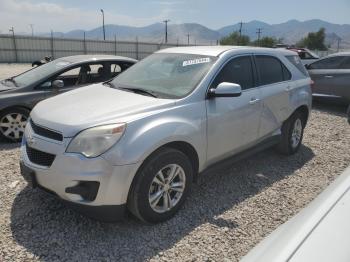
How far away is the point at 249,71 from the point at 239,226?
195 cm

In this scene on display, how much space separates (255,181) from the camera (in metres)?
A: 4.54

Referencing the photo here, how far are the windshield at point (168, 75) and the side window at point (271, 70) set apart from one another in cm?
95

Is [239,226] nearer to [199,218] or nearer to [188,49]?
[199,218]

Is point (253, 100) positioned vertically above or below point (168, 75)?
below

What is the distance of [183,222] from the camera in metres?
3.48

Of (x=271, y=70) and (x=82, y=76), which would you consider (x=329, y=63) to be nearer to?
(x=271, y=70)

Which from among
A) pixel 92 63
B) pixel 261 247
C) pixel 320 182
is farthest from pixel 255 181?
pixel 92 63

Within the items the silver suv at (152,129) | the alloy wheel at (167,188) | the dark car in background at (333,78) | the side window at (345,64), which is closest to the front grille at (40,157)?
the silver suv at (152,129)

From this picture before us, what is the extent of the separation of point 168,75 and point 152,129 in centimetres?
113

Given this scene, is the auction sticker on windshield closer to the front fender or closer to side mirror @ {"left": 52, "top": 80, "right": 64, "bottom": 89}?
the front fender

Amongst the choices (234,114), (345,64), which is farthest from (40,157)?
(345,64)

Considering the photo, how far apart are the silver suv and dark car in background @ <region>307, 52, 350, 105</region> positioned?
16.8 feet

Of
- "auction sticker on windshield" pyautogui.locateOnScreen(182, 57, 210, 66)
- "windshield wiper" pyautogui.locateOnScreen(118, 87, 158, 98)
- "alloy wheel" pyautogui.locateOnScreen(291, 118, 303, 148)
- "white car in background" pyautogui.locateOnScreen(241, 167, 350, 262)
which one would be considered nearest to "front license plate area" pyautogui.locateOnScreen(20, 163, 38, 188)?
"windshield wiper" pyautogui.locateOnScreen(118, 87, 158, 98)

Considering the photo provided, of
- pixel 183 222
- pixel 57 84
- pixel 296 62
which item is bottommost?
pixel 183 222
